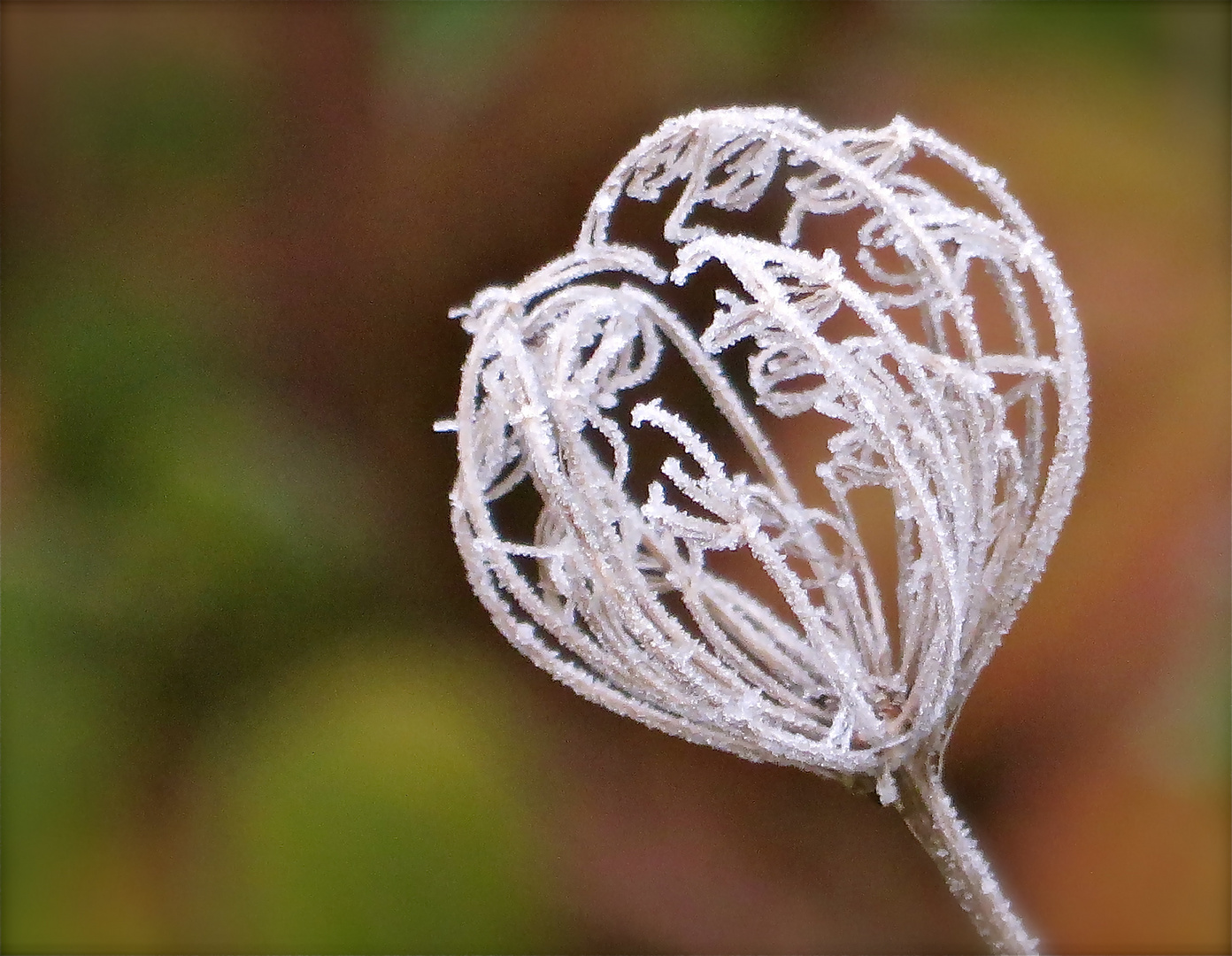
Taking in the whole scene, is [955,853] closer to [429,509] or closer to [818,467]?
[818,467]

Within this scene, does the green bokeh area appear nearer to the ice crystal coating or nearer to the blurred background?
the blurred background

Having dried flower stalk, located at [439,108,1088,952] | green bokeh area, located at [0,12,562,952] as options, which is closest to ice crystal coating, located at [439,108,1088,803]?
dried flower stalk, located at [439,108,1088,952]

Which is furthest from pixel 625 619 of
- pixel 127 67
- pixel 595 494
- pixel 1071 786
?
pixel 127 67

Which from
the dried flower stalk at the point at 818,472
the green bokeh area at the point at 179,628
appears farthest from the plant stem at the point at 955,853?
the green bokeh area at the point at 179,628

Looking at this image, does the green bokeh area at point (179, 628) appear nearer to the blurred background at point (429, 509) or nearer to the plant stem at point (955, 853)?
the blurred background at point (429, 509)

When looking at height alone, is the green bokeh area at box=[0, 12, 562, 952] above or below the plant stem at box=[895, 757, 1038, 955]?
above

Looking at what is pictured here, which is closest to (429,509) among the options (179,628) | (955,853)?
(179,628)
